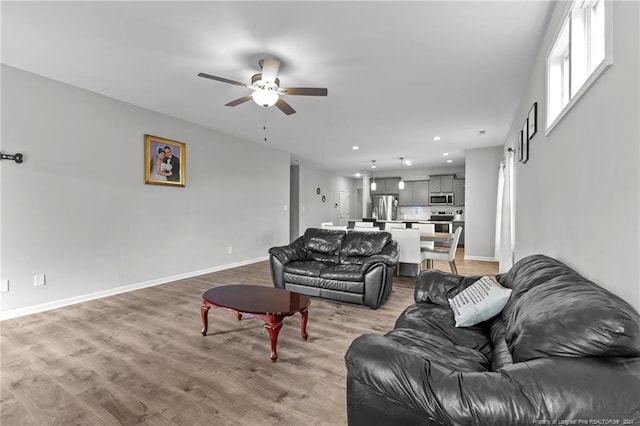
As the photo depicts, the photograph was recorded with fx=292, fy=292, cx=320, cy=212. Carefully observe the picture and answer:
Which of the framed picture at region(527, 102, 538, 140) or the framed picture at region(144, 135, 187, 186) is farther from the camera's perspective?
the framed picture at region(144, 135, 187, 186)

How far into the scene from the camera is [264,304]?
2484 millimetres

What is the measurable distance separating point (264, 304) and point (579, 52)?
2782mm

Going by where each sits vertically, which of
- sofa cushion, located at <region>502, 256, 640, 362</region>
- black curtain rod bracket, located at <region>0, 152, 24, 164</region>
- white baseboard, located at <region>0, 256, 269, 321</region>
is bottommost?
white baseboard, located at <region>0, 256, 269, 321</region>

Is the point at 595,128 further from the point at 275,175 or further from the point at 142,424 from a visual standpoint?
the point at 275,175

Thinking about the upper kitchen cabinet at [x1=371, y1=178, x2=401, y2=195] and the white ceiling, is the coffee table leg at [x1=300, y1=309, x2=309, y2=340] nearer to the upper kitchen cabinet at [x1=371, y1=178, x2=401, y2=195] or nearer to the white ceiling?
the white ceiling

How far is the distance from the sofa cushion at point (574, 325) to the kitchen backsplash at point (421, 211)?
923cm

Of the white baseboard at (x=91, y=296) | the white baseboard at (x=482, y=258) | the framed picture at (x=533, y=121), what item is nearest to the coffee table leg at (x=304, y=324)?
the framed picture at (x=533, y=121)

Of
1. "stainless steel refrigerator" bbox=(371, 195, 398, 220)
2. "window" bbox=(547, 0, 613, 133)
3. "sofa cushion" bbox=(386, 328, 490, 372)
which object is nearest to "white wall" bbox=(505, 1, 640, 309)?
"window" bbox=(547, 0, 613, 133)

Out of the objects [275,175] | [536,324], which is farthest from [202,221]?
[536,324]

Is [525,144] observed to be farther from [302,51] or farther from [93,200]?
[93,200]

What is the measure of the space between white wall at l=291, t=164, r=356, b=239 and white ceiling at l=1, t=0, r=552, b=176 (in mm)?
4711

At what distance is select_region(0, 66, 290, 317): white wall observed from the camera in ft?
10.5

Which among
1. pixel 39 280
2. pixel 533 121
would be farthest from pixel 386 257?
pixel 39 280

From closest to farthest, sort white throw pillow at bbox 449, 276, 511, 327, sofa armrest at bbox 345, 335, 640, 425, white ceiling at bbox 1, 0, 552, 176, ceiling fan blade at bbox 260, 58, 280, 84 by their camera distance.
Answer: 1. sofa armrest at bbox 345, 335, 640, 425
2. white throw pillow at bbox 449, 276, 511, 327
3. white ceiling at bbox 1, 0, 552, 176
4. ceiling fan blade at bbox 260, 58, 280, 84
